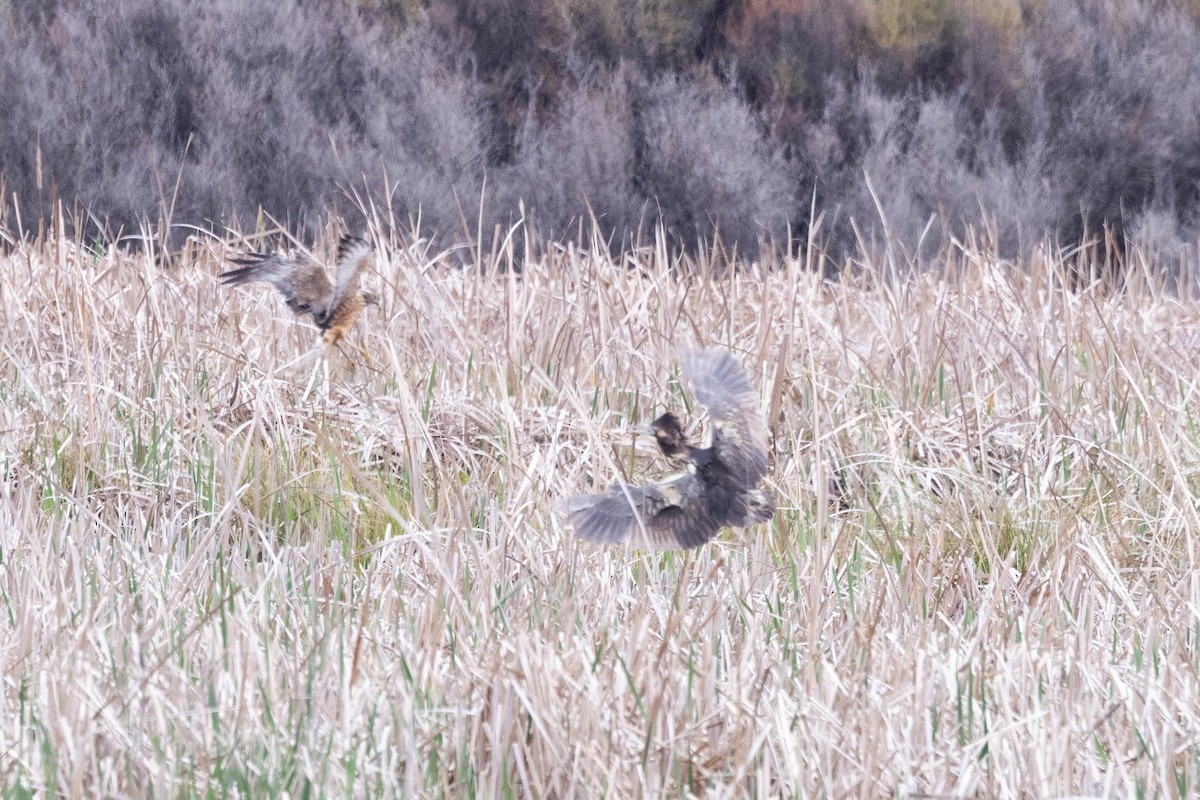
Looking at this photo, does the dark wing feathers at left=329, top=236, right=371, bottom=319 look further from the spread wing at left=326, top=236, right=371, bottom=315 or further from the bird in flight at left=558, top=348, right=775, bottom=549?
the bird in flight at left=558, top=348, right=775, bottom=549

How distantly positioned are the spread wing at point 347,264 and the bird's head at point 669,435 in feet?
4.70

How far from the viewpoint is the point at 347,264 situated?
10.5 ft

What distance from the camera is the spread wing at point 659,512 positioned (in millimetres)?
1888

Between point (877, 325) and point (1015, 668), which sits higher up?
point (1015, 668)

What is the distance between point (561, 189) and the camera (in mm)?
13516

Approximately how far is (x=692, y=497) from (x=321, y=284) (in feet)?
5.24

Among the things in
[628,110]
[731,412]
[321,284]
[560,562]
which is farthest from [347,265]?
[628,110]

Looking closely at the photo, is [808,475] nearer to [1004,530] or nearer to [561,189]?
[1004,530]

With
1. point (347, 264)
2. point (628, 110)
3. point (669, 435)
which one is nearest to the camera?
point (669, 435)

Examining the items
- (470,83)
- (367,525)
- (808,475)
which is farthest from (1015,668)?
(470,83)

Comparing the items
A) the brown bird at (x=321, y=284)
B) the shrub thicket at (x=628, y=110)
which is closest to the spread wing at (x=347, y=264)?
the brown bird at (x=321, y=284)

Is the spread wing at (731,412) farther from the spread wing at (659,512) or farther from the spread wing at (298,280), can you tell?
the spread wing at (298,280)

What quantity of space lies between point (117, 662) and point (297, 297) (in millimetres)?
1563

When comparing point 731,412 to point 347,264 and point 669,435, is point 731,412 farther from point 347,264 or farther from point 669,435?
point 347,264
